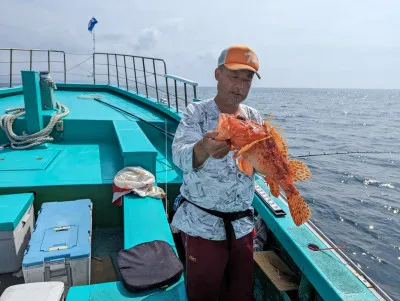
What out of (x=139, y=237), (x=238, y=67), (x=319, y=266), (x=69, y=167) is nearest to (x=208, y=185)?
(x=238, y=67)

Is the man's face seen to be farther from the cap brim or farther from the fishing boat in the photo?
the fishing boat

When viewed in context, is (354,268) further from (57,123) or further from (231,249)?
(57,123)

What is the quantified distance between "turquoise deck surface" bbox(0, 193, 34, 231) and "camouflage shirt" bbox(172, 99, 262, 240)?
205 cm

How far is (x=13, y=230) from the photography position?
3.17 meters

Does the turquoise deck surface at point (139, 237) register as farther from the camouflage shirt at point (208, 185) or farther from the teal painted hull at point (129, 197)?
the camouflage shirt at point (208, 185)

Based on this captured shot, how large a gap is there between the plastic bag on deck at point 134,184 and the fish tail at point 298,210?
231 cm

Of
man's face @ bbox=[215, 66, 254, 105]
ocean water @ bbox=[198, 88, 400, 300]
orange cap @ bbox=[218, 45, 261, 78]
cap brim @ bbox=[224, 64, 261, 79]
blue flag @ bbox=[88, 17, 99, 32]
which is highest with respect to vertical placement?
blue flag @ bbox=[88, 17, 99, 32]

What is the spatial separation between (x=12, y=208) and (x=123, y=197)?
128 cm

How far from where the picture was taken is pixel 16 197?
3697 millimetres

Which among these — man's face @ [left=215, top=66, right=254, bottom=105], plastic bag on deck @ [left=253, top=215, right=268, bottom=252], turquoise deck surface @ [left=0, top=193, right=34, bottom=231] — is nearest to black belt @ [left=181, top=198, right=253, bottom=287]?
man's face @ [left=215, top=66, right=254, bottom=105]

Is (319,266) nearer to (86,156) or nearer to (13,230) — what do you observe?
(13,230)

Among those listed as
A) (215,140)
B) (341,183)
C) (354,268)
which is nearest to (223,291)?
(354,268)

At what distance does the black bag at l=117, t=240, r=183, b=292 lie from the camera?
2594 millimetres

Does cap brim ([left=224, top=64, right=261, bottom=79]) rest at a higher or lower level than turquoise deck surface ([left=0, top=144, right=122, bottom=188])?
higher
